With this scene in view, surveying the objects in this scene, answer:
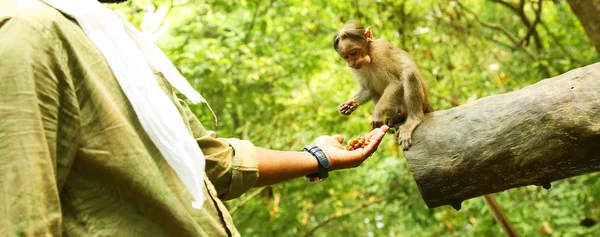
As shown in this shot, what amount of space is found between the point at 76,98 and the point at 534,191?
539cm

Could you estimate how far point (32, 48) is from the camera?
3.98 ft

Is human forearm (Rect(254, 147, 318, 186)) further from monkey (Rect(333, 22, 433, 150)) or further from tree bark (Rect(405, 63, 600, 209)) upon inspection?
monkey (Rect(333, 22, 433, 150))

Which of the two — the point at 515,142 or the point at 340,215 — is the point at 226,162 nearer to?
the point at 515,142

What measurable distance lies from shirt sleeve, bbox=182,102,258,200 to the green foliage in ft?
10.7

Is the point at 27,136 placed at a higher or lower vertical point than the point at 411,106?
higher

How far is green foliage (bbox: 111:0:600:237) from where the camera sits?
19.0 ft

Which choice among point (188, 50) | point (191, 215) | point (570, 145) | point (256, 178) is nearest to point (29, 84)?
point (191, 215)

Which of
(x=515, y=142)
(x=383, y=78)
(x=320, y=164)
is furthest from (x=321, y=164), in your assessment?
(x=383, y=78)

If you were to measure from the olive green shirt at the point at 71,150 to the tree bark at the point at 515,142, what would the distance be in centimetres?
117

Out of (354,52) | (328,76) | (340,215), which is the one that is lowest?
(340,215)

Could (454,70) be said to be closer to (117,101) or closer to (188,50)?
(188,50)

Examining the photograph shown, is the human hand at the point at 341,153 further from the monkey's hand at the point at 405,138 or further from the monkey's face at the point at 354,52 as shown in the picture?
the monkey's face at the point at 354,52

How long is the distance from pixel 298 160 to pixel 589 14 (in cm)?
236

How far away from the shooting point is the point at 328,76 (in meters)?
7.97
